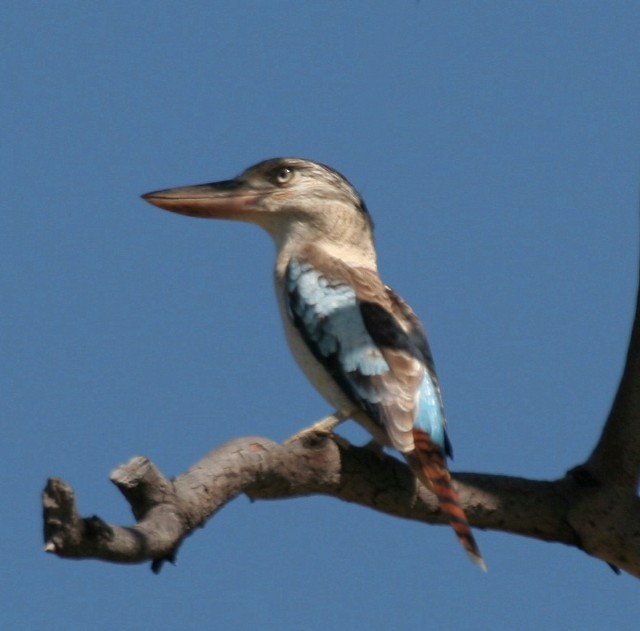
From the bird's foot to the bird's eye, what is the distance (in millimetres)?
1443

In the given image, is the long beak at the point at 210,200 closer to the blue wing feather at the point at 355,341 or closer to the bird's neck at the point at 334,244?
the bird's neck at the point at 334,244

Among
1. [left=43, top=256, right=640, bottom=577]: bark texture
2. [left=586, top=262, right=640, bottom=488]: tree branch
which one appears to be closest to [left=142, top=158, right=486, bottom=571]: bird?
[left=43, top=256, right=640, bottom=577]: bark texture

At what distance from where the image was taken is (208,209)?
24.2ft

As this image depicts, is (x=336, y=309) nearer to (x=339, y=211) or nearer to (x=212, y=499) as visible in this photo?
(x=339, y=211)

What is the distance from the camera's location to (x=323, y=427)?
6.17 metres

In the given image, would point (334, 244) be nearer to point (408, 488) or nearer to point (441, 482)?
point (408, 488)

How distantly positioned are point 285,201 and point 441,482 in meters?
1.96

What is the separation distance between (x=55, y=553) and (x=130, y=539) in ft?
0.90

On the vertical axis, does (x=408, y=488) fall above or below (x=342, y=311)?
below

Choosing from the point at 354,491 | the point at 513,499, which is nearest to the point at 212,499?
the point at 354,491

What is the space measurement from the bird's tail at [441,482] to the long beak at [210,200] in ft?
5.96

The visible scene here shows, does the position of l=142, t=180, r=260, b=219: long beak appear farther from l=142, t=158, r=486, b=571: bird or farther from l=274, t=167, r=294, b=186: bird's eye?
l=274, t=167, r=294, b=186: bird's eye

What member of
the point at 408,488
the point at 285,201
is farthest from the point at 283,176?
the point at 408,488

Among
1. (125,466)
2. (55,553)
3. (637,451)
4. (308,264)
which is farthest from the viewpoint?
(308,264)
